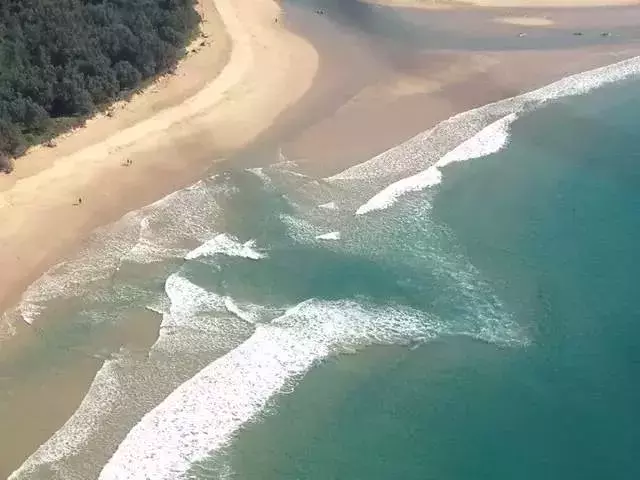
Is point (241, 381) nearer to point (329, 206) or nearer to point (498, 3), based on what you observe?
point (329, 206)

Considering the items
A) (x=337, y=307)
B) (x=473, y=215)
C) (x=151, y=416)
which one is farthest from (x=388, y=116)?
(x=151, y=416)

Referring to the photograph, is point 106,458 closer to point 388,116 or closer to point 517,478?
point 517,478

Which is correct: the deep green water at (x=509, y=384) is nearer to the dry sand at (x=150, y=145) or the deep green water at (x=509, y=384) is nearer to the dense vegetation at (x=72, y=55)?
the dry sand at (x=150, y=145)

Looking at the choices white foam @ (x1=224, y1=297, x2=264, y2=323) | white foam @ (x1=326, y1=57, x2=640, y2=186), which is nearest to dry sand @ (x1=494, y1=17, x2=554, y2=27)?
white foam @ (x1=326, y1=57, x2=640, y2=186)

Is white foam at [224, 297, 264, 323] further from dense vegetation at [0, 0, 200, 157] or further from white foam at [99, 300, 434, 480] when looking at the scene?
dense vegetation at [0, 0, 200, 157]

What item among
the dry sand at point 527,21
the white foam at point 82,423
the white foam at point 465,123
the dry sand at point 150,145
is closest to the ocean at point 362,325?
the white foam at point 82,423
